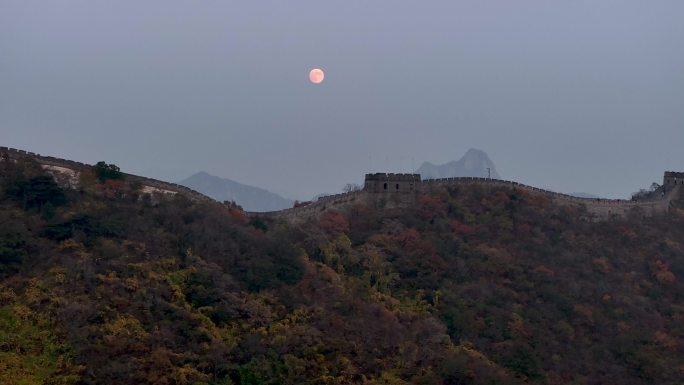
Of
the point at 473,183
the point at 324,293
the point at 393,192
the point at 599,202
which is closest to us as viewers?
the point at 324,293

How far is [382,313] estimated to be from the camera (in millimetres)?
32000

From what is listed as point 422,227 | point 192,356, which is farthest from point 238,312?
point 422,227

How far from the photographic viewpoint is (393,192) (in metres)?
44.6

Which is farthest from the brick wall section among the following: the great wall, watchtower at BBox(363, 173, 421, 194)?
watchtower at BBox(363, 173, 421, 194)

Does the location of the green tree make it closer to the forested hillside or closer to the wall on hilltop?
the forested hillside

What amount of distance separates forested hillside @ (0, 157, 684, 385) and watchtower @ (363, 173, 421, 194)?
1083mm

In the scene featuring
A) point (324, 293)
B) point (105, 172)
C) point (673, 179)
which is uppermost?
point (673, 179)

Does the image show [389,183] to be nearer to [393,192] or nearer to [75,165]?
[393,192]

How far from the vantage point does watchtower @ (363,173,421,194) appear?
44594 millimetres

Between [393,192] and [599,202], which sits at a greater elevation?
[599,202]

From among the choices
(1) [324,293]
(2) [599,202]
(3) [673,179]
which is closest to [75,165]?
(1) [324,293]

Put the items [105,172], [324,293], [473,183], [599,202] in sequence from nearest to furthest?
1. [324,293]
2. [105,172]
3. [473,183]
4. [599,202]

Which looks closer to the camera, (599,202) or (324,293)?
(324,293)

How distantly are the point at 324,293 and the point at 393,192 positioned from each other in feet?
43.8
